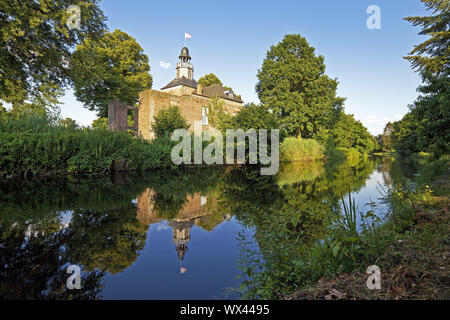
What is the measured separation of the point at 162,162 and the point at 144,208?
30.1 feet

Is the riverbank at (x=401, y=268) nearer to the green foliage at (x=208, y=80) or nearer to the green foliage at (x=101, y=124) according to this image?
the green foliage at (x=101, y=124)

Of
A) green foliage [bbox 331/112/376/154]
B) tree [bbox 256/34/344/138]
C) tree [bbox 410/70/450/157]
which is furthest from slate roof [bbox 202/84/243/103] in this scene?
tree [bbox 410/70/450/157]

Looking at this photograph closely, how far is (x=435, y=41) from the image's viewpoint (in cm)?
1625

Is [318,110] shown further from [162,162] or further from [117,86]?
[117,86]

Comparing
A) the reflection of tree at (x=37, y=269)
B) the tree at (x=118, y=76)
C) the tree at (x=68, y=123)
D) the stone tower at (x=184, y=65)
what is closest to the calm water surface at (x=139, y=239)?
the reflection of tree at (x=37, y=269)

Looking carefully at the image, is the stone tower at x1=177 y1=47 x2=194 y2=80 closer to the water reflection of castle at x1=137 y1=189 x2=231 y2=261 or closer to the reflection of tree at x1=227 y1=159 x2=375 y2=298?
the reflection of tree at x1=227 y1=159 x2=375 y2=298

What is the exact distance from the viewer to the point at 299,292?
1.89m

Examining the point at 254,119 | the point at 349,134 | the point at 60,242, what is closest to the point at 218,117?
the point at 254,119

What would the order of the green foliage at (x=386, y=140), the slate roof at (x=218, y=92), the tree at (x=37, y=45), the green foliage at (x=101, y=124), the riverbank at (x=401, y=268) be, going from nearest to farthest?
the riverbank at (x=401, y=268) → the tree at (x=37, y=45) → the green foliage at (x=101, y=124) → the slate roof at (x=218, y=92) → the green foliage at (x=386, y=140)

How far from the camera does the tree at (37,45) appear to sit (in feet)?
32.2

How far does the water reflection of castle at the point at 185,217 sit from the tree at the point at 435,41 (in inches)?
694

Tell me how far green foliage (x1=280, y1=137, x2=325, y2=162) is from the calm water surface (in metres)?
16.1

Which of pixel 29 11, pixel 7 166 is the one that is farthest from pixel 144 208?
pixel 29 11

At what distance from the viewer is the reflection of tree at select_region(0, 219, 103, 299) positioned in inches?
74.0
